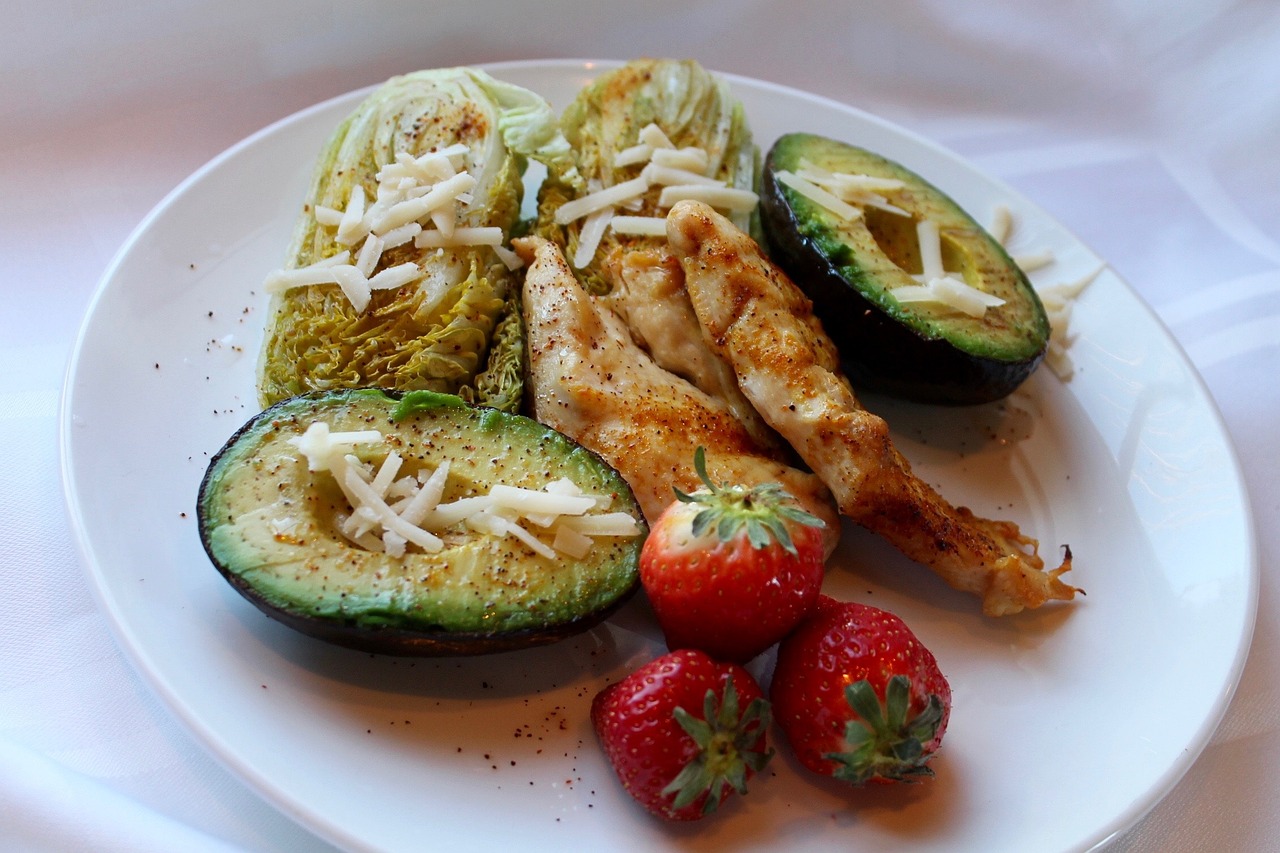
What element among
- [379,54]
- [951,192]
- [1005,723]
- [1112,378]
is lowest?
[1005,723]

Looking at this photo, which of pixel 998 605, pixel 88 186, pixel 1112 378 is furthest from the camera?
pixel 88 186

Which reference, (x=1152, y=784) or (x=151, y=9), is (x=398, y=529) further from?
(x=151, y=9)

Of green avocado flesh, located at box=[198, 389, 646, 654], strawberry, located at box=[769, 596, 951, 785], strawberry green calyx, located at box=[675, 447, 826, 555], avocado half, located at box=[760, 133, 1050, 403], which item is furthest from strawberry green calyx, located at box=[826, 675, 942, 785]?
avocado half, located at box=[760, 133, 1050, 403]

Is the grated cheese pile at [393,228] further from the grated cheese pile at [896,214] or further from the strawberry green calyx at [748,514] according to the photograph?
the strawberry green calyx at [748,514]

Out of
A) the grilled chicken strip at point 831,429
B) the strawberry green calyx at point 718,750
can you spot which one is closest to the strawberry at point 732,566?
the strawberry green calyx at point 718,750

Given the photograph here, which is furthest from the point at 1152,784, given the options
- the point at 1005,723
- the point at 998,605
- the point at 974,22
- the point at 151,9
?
the point at 151,9

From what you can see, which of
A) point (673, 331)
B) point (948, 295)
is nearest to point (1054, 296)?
point (948, 295)
